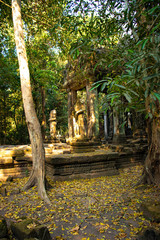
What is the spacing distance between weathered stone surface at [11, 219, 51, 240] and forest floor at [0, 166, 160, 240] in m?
0.30

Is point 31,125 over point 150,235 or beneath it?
over

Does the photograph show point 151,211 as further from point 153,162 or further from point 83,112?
point 83,112

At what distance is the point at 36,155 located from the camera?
435cm

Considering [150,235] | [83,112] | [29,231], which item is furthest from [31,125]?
[83,112]

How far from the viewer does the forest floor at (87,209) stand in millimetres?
2609

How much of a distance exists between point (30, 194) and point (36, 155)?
953 mm

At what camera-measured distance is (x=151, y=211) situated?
2.81 metres

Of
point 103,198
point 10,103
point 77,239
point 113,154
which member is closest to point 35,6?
point 113,154

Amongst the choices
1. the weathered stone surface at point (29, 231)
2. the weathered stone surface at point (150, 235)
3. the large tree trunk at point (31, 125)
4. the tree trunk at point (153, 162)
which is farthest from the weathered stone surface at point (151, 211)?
the large tree trunk at point (31, 125)

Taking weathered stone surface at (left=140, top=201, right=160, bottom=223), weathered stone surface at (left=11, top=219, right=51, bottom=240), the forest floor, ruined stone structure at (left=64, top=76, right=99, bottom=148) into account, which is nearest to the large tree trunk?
the forest floor

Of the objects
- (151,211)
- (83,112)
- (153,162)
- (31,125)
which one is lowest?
(151,211)

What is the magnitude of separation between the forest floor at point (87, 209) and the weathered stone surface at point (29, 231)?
0.30m

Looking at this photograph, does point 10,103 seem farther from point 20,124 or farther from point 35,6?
point 35,6

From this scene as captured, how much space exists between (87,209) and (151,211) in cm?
124
